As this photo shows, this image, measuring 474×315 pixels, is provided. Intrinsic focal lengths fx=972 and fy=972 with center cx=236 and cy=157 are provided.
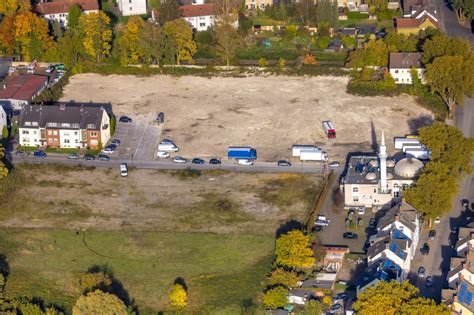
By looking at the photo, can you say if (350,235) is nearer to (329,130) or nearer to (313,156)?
(313,156)

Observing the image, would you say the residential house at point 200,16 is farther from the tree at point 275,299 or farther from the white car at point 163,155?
the tree at point 275,299

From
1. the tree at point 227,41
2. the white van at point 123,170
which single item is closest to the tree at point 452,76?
the tree at point 227,41

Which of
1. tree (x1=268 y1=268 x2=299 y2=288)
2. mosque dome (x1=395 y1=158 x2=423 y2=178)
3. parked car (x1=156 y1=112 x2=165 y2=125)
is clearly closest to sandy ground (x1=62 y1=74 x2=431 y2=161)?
parked car (x1=156 y1=112 x2=165 y2=125)

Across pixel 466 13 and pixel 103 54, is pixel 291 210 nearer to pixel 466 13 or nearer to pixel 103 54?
pixel 103 54

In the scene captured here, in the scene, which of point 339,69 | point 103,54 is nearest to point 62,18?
point 103,54

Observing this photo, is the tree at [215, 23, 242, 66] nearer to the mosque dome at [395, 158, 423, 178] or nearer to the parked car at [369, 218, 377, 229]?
the mosque dome at [395, 158, 423, 178]
